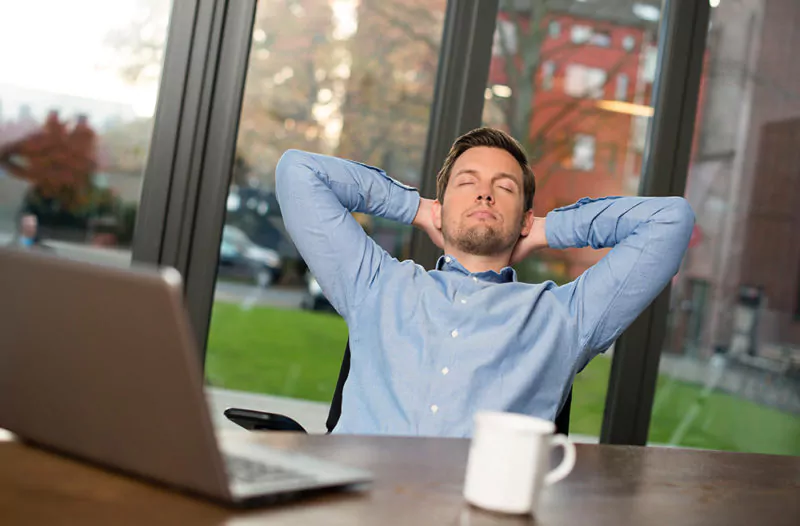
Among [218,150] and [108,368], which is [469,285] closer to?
[218,150]

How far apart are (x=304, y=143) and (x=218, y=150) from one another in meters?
0.34

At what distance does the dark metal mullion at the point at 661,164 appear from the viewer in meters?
3.19

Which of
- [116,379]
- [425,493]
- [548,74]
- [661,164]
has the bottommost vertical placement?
[425,493]

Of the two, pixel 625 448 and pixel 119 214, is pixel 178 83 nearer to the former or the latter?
pixel 119 214

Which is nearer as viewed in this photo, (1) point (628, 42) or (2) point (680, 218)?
(2) point (680, 218)

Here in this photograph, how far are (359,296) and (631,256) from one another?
67 cm

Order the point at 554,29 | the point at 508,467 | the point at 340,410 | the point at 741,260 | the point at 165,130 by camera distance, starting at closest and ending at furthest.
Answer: the point at 508,467, the point at 340,410, the point at 165,130, the point at 554,29, the point at 741,260

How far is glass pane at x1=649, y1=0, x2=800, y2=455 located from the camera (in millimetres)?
3295

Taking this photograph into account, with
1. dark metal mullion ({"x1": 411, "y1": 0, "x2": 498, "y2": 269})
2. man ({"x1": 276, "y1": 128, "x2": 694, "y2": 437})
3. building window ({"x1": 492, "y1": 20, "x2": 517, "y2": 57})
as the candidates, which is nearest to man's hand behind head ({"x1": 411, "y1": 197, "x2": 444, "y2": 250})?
man ({"x1": 276, "y1": 128, "x2": 694, "y2": 437})

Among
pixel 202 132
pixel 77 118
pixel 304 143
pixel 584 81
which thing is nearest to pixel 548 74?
pixel 584 81

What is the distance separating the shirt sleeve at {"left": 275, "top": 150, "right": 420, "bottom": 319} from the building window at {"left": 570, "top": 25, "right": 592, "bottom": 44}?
129 cm

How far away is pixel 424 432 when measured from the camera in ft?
6.18

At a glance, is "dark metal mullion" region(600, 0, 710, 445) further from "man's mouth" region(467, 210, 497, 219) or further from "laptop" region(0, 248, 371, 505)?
"laptop" region(0, 248, 371, 505)

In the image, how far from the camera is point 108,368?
0.81 metres
